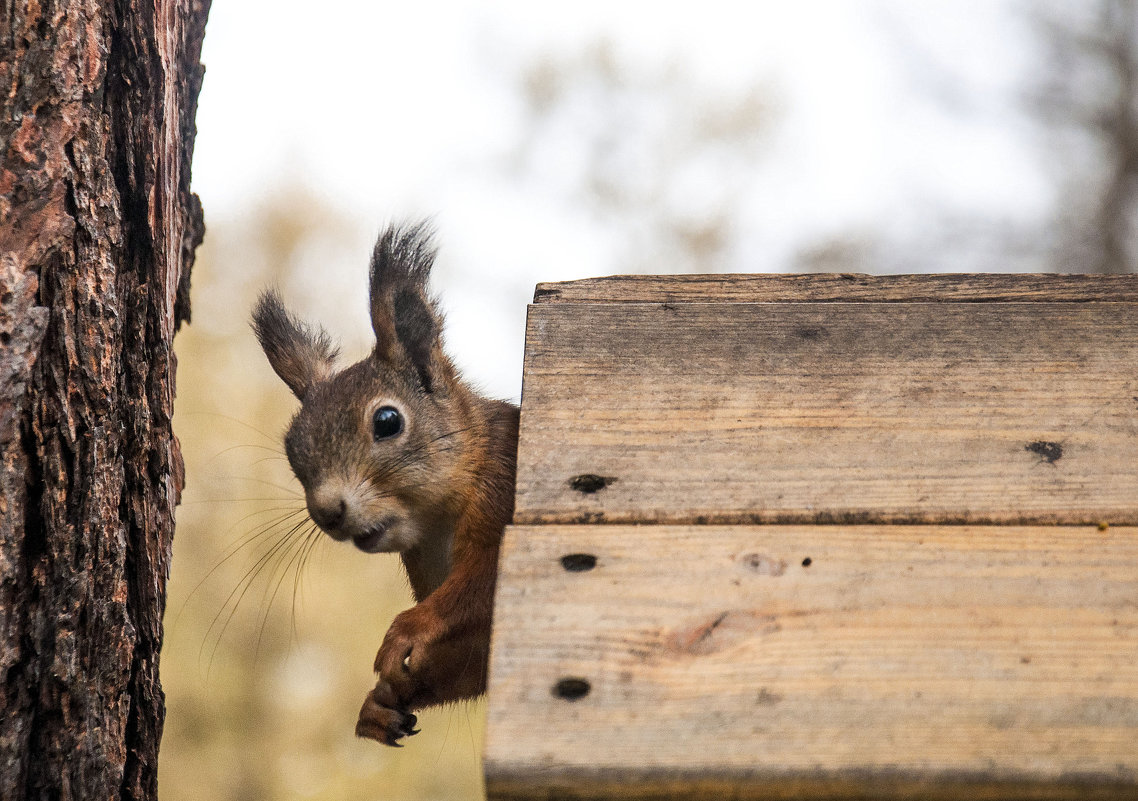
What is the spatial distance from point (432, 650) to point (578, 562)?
18.6 inches

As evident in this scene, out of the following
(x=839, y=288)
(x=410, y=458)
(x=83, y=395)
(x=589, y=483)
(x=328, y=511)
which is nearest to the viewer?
(x=589, y=483)

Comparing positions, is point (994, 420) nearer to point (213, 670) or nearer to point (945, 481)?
point (945, 481)

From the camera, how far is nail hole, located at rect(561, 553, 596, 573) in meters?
1.31

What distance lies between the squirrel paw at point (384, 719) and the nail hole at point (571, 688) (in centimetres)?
62

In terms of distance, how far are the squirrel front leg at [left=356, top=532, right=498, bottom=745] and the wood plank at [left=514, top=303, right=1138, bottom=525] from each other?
0.37 m

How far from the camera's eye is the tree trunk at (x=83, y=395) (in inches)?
59.1

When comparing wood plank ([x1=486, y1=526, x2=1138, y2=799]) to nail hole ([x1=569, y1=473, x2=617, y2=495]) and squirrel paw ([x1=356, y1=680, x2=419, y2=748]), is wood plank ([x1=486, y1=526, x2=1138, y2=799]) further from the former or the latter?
squirrel paw ([x1=356, y1=680, x2=419, y2=748])

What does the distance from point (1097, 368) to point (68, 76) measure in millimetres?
1605

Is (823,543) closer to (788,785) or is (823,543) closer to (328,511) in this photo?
(788,785)

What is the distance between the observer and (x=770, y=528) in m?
1.36

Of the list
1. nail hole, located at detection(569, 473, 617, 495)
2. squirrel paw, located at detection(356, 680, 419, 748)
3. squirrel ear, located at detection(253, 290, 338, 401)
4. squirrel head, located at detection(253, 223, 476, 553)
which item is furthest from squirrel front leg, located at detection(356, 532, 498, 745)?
squirrel ear, located at detection(253, 290, 338, 401)

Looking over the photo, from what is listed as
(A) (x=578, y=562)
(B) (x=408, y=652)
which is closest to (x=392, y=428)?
(B) (x=408, y=652)

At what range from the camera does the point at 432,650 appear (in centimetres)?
168

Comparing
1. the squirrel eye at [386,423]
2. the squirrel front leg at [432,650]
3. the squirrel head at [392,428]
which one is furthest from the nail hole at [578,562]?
the squirrel eye at [386,423]
